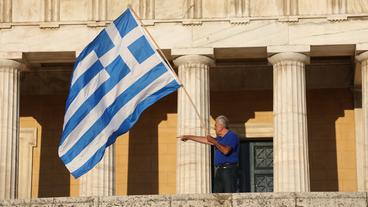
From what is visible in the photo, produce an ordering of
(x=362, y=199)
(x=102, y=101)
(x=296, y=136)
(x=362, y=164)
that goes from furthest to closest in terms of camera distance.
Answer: (x=362, y=164) < (x=296, y=136) < (x=102, y=101) < (x=362, y=199)

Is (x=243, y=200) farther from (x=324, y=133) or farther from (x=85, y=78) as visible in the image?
(x=324, y=133)

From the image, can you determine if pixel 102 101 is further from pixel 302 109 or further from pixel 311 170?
pixel 311 170

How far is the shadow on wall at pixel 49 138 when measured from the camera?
42.7 meters

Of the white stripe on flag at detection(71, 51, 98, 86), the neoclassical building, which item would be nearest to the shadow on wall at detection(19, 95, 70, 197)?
the neoclassical building

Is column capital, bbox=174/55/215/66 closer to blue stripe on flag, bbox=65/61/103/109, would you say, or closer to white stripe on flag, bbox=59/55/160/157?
blue stripe on flag, bbox=65/61/103/109

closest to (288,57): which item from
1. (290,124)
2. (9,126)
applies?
(290,124)

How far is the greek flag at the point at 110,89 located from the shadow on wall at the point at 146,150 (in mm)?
13037

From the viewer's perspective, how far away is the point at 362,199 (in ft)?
84.4

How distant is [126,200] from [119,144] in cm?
1657

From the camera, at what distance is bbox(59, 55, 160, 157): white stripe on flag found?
2866 centimetres

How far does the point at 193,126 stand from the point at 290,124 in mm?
2675

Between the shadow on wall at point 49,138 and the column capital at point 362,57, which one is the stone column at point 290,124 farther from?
the shadow on wall at point 49,138

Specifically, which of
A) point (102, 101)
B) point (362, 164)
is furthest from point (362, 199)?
point (362, 164)

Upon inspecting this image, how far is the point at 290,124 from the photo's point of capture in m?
37.7
